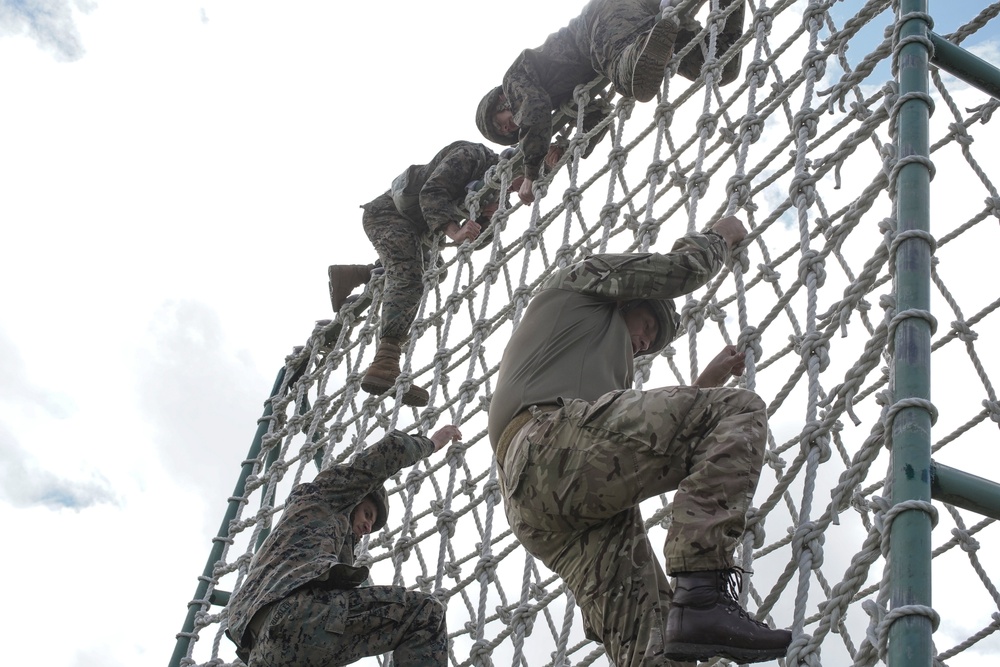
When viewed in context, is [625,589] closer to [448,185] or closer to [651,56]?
[651,56]

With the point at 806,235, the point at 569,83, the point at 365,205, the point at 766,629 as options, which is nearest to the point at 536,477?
the point at 766,629

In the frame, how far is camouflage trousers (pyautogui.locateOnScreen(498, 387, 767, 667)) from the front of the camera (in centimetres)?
152

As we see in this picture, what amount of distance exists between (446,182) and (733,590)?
9.50 ft

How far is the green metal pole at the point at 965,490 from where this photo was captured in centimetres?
126

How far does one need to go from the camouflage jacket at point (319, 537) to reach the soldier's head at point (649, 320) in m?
0.77

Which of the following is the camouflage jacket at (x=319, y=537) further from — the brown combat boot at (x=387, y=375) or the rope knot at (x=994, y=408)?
the rope knot at (x=994, y=408)

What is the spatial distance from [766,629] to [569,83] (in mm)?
2615

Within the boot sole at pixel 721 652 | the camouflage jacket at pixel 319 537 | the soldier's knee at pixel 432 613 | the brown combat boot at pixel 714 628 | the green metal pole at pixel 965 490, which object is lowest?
the boot sole at pixel 721 652

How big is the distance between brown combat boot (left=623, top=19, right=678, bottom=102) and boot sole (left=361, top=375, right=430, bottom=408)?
1.36 m

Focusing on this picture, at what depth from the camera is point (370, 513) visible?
9.05 feet

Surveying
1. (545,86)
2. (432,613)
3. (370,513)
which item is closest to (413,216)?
(545,86)

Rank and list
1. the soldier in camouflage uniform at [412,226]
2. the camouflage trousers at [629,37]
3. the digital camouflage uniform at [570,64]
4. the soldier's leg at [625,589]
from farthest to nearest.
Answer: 1. the soldier in camouflage uniform at [412,226]
2. the digital camouflage uniform at [570,64]
3. the camouflage trousers at [629,37]
4. the soldier's leg at [625,589]

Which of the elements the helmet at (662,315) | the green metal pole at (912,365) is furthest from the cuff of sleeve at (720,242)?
the green metal pole at (912,365)

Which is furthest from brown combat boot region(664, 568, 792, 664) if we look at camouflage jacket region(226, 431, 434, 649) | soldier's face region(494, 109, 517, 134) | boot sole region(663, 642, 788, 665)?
soldier's face region(494, 109, 517, 134)
